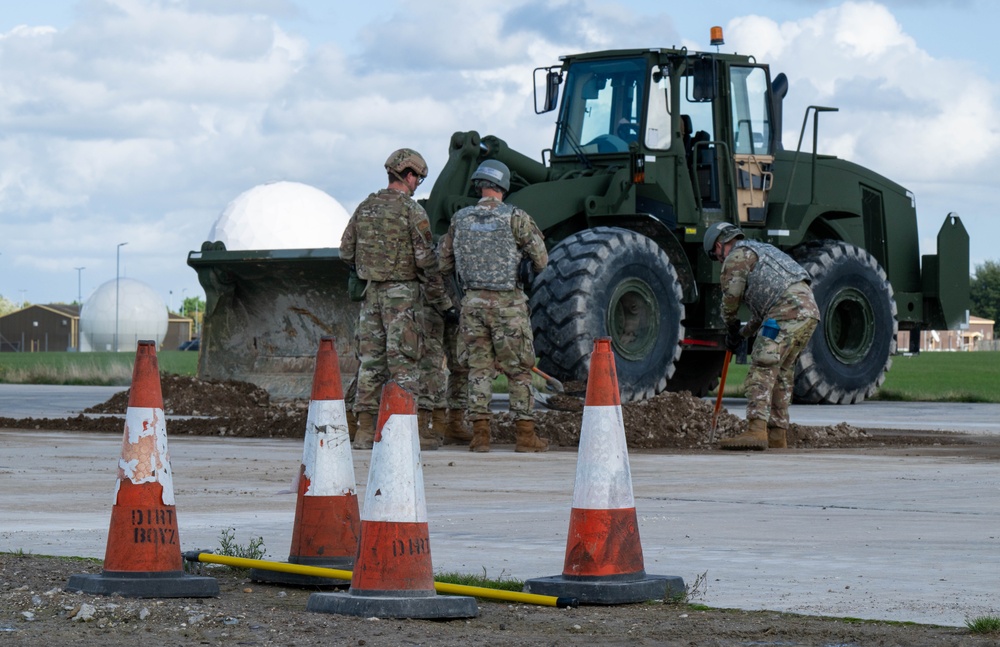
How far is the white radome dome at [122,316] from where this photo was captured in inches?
3893

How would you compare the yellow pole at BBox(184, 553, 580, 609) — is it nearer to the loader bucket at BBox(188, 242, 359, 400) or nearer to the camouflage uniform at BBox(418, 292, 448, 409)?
Answer: the camouflage uniform at BBox(418, 292, 448, 409)

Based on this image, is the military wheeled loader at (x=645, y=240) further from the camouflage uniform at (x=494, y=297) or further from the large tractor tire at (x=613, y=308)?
the camouflage uniform at (x=494, y=297)

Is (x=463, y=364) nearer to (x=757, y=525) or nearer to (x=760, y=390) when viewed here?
(x=760, y=390)

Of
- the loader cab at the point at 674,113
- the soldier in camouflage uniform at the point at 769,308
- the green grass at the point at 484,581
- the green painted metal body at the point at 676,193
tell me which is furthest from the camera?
the loader cab at the point at 674,113

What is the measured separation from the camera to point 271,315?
15617mm

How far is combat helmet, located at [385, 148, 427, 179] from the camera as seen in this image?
1102cm

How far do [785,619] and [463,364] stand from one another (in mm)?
7042

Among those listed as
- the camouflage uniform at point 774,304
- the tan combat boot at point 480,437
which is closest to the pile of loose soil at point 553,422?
the camouflage uniform at point 774,304

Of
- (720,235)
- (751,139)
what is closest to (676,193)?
(751,139)

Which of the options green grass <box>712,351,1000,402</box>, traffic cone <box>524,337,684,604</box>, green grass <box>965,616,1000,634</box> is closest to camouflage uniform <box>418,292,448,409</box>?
green grass <box>712,351,1000,402</box>

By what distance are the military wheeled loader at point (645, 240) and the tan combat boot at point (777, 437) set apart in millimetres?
2660

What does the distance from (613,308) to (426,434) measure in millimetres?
3453

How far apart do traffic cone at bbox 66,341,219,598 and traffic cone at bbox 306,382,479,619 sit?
1.63ft

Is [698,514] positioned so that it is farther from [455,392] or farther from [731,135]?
[731,135]
